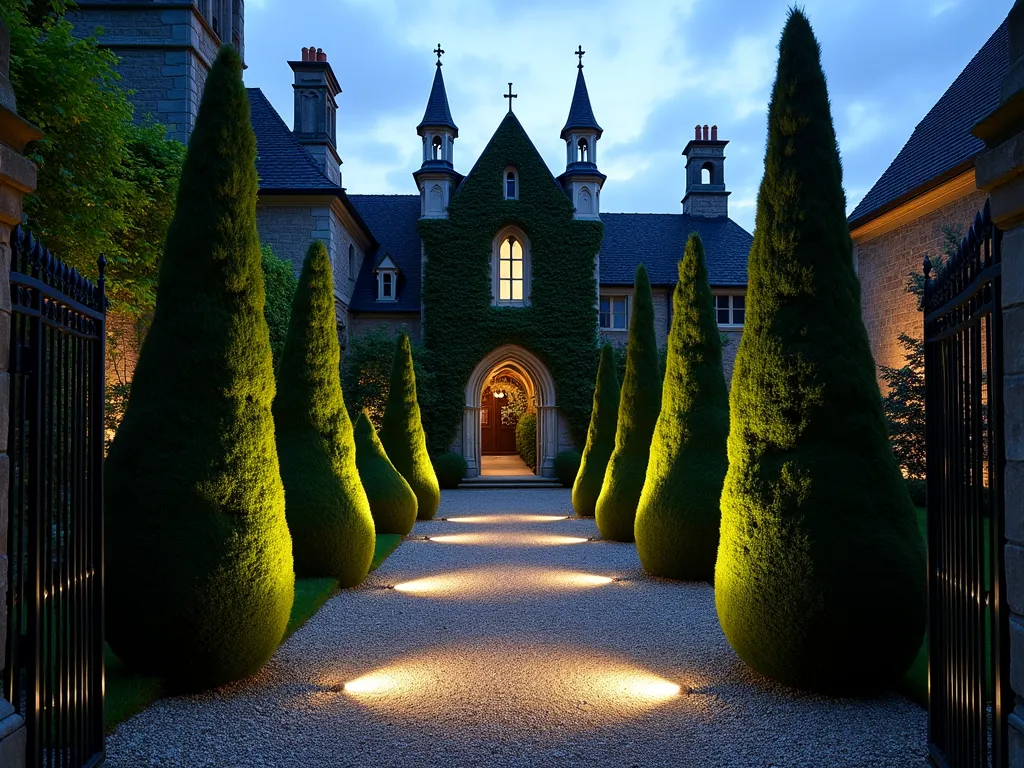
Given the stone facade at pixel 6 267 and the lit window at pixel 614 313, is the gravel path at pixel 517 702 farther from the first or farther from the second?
the lit window at pixel 614 313

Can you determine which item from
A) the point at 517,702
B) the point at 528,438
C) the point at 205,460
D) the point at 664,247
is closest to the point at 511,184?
the point at 664,247

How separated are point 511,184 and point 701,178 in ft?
36.4

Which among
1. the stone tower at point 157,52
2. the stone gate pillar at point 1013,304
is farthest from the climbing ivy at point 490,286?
the stone gate pillar at point 1013,304

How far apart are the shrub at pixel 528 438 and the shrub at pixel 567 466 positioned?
4607 mm

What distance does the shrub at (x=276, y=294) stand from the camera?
17.5 m

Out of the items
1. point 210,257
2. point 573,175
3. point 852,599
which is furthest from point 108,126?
point 573,175

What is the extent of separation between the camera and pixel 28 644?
3055mm

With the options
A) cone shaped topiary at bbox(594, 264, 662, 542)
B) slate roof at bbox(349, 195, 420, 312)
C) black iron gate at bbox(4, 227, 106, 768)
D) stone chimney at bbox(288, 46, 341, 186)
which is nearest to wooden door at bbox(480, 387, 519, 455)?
slate roof at bbox(349, 195, 420, 312)

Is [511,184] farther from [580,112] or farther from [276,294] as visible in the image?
[276,294]

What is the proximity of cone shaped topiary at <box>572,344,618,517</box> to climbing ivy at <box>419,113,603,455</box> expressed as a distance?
A: 7.45m

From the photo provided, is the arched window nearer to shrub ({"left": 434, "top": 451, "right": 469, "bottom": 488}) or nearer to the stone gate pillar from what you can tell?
shrub ({"left": 434, "top": 451, "right": 469, "bottom": 488})

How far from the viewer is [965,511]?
333 centimetres

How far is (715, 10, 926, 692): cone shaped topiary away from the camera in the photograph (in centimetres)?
459

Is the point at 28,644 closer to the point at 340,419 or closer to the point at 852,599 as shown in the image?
the point at 852,599
